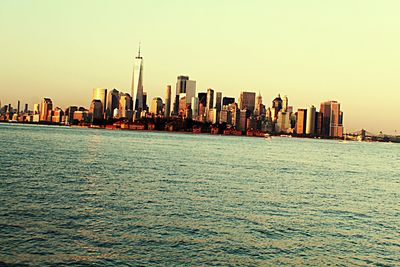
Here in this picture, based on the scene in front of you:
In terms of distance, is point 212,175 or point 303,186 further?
point 212,175

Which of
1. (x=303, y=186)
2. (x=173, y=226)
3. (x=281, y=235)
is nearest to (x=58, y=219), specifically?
Answer: (x=173, y=226)

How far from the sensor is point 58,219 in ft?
84.6

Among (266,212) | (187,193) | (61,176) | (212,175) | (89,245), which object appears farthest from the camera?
(212,175)

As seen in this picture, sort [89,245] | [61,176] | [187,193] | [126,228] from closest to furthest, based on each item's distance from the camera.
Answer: [89,245] → [126,228] → [187,193] → [61,176]

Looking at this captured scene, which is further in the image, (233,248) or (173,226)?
(173,226)

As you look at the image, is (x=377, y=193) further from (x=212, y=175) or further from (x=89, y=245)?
(x=89, y=245)

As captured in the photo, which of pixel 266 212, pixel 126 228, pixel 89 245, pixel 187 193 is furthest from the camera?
pixel 187 193

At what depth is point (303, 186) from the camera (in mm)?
46844

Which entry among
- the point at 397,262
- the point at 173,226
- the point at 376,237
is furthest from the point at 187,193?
the point at 397,262

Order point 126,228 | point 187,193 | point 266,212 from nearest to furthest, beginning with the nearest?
point 126,228
point 266,212
point 187,193

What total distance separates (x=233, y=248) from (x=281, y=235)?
3928 millimetres

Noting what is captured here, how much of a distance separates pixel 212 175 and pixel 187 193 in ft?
51.3

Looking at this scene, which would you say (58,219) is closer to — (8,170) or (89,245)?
(89,245)

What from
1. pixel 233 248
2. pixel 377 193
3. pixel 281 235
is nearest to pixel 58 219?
pixel 233 248
